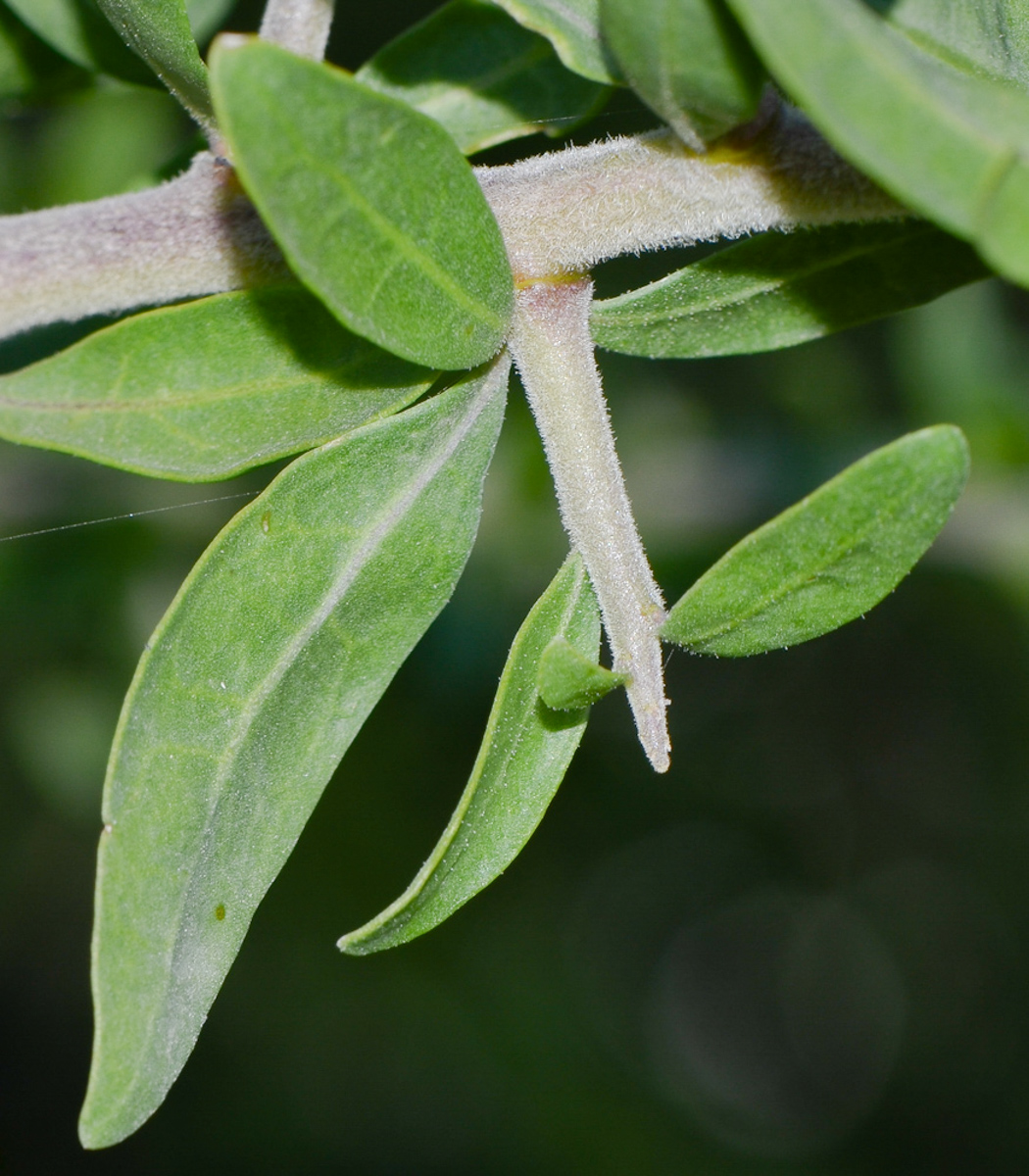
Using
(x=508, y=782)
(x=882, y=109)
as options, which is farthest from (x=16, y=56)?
(x=882, y=109)

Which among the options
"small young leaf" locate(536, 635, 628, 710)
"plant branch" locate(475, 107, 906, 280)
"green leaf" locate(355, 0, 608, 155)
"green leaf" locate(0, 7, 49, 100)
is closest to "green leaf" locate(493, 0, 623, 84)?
"plant branch" locate(475, 107, 906, 280)

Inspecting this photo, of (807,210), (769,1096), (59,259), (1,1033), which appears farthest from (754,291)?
(769,1096)

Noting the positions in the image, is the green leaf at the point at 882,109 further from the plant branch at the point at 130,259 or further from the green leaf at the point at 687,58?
the plant branch at the point at 130,259

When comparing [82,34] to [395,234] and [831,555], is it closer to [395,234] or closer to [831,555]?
[395,234]

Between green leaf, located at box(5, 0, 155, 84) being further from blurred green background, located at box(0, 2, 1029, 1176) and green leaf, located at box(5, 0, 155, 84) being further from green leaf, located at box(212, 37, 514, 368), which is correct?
blurred green background, located at box(0, 2, 1029, 1176)

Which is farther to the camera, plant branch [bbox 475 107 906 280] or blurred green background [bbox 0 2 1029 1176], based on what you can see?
blurred green background [bbox 0 2 1029 1176]
